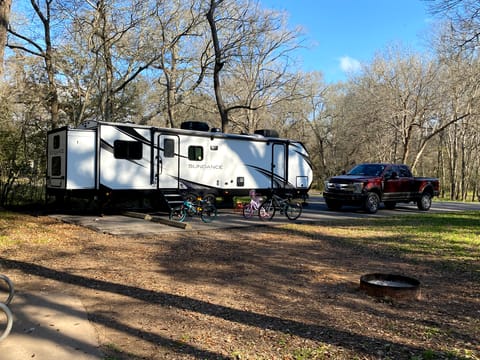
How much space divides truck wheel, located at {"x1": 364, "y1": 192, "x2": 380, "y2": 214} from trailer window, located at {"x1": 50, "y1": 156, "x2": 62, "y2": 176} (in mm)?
10837

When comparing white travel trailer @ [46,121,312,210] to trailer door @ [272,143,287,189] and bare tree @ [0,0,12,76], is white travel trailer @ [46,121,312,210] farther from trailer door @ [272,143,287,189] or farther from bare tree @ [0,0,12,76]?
bare tree @ [0,0,12,76]

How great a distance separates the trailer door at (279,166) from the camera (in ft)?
57.5

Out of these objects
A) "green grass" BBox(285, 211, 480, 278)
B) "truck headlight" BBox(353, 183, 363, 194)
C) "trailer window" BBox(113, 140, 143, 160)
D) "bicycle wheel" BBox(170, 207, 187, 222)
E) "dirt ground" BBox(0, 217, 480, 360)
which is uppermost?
"trailer window" BBox(113, 140, 143, 160)

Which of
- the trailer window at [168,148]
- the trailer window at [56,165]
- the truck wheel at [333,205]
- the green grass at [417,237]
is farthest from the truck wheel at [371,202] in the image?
the trailer window at [56,165]

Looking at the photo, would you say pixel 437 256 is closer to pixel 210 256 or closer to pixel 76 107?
pixel 210 256

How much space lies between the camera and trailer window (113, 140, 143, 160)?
535 inches

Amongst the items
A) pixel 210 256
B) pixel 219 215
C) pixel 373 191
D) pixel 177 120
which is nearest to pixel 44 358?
pixel 210 256

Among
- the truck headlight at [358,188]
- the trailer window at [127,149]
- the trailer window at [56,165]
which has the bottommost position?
the truck headlight at [358,188]

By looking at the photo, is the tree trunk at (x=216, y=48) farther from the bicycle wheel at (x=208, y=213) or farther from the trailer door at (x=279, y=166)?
the bicycle wheel at (x=208, y=213)

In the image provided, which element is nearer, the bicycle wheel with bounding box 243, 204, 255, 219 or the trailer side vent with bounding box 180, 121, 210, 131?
the bicycle wheel with bounding box 243, 204, 255, 219

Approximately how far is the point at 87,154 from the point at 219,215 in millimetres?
4856

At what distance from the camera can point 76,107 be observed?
2262cm

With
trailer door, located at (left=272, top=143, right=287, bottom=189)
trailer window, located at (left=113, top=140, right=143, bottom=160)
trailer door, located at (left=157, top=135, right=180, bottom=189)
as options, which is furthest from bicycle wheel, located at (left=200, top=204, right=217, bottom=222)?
trailer door, located at (left=272, top=143, right=287, bottom=189)

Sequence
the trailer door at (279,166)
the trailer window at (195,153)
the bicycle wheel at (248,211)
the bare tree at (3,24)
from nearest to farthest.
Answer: the bare tree at (3,24), the bicycle wheel at (248,211), the trailer window at (195,153), the trailer door at (279,166)
